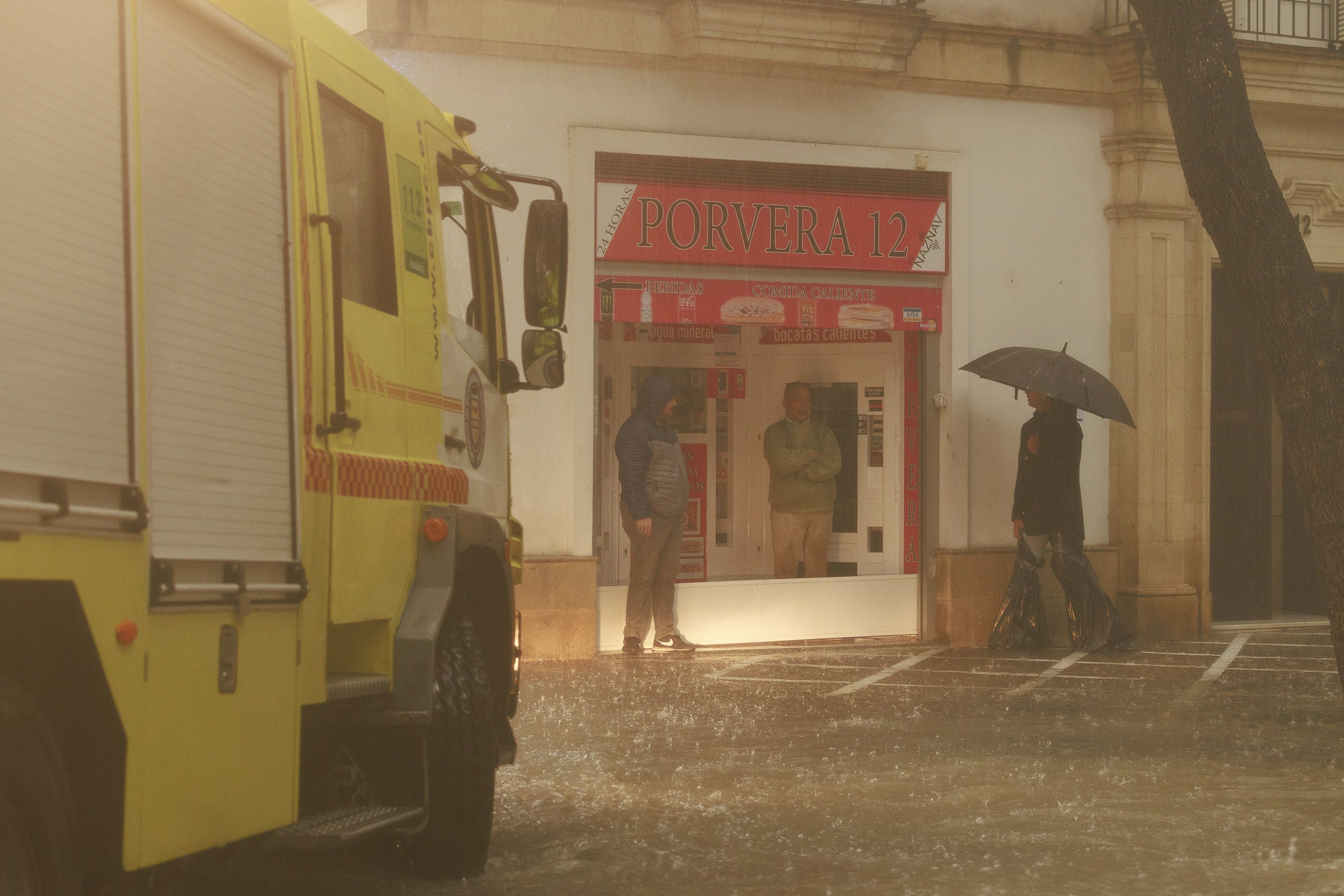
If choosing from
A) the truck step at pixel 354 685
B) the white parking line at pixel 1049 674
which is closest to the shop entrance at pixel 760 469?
the white parking line at pixel 1049 674

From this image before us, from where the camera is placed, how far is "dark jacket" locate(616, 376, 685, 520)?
12.6 meters

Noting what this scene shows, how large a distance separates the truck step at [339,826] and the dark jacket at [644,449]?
7656mm

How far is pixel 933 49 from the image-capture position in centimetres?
1391

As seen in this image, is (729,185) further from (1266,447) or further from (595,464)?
(1266,447)

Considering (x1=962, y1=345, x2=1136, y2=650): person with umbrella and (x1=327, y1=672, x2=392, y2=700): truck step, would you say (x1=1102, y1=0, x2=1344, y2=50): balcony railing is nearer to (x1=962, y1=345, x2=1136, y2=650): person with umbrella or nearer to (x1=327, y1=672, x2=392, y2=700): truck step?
(x1=962, y1=345, x2=1136, y2=650): person with umbrella

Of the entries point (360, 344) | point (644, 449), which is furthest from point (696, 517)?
point (360, 344)

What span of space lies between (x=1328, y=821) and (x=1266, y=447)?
9551 millimetres

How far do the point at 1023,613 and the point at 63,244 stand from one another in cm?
1103

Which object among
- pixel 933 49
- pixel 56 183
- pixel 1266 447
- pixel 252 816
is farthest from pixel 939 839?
pixel 1266 447

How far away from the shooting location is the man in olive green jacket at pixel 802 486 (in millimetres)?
14422

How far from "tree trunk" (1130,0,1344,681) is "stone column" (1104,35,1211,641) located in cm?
755

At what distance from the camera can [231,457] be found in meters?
3.95

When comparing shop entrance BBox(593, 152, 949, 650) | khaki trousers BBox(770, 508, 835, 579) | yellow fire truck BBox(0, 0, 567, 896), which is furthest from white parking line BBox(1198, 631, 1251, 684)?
yellow fire truck BBox(0, 0, 567, 896)

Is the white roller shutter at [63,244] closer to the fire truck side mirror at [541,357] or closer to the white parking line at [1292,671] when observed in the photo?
the fire truck side mirror at [541,357]
